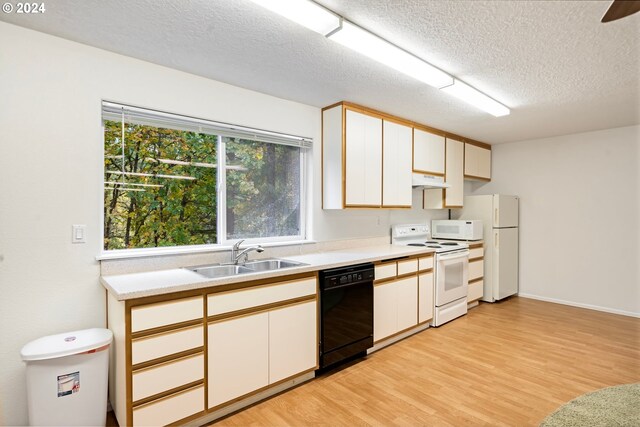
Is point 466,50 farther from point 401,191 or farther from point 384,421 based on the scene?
point 384,421

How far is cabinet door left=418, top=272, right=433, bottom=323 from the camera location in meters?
3.69

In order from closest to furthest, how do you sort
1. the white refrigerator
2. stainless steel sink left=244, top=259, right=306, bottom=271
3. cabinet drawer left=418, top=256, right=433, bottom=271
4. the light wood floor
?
the light wood floor, stainless steel sink left=244, top=259, right=306, bottom=271, cabinet drawer left=418, top=256, right=433, bottom=271, the white refrigerator

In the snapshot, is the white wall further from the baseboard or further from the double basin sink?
the double basin sink

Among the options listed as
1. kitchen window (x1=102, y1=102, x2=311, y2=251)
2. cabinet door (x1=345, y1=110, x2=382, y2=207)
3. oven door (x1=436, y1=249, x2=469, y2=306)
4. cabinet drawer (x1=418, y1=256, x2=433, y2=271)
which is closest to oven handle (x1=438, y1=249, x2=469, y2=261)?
oven door (x1=436, y1=249, x2=469, y2=306)

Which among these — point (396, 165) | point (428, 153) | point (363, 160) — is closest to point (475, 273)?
point (428, 153)

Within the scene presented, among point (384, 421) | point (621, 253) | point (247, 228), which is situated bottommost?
point (384, 421)

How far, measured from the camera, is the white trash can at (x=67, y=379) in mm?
1761

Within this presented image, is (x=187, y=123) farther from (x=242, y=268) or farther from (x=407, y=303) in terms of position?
(x=407, y=303)

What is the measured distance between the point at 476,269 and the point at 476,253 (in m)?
0.23

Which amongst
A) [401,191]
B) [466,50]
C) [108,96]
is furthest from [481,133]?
[108,96]

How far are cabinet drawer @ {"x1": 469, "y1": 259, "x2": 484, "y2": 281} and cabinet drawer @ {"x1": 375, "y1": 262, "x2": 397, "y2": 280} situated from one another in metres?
1.81

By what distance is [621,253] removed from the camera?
14.4ft

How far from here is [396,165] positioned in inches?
153

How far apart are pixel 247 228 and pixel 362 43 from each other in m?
1.85
